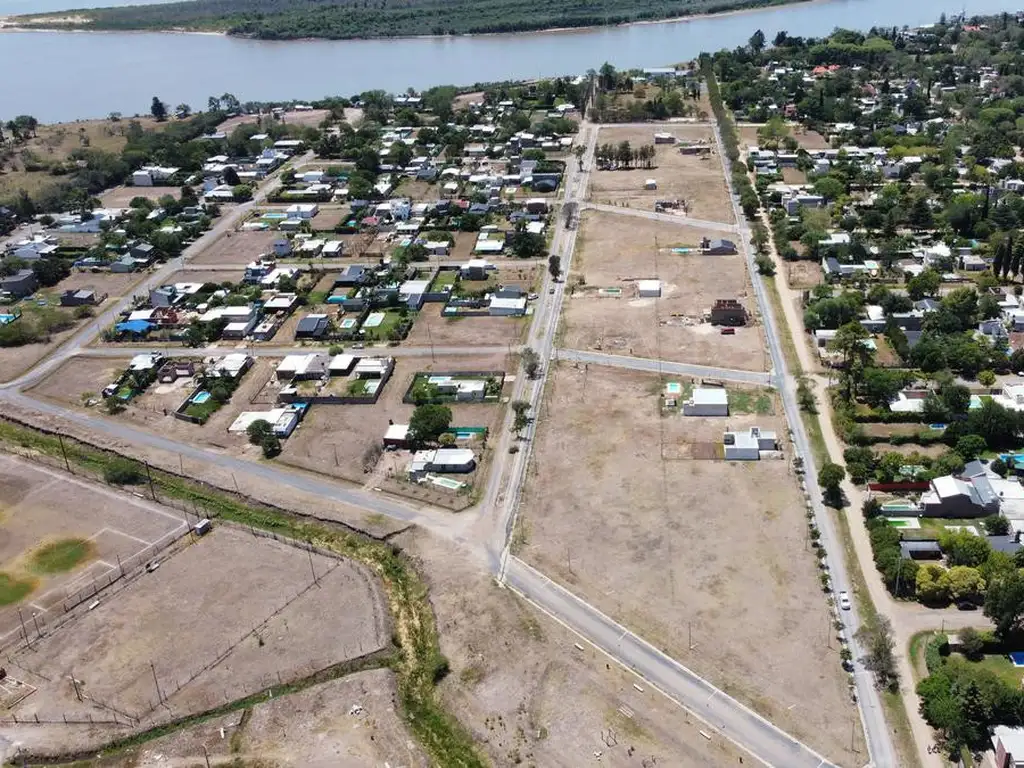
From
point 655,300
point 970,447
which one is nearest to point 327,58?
point 655,300

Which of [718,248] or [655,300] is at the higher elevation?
[718,248]

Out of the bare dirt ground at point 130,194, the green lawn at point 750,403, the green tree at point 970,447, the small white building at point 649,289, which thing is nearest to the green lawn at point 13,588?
the green lawn at point 750,403

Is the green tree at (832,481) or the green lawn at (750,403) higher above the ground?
the green tree at (832,481)

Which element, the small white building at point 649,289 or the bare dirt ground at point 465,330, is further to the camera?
the small white building at point 649,289

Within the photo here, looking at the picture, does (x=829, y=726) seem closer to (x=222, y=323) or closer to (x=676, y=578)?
(x=676, y=578)

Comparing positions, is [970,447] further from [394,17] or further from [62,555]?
[394,17]

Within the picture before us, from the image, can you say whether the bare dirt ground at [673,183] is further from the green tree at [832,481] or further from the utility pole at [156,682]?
the utility pole at [156,682]

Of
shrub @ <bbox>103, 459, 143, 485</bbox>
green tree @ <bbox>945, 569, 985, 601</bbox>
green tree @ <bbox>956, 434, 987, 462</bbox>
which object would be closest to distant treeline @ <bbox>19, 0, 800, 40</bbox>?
shrub @ <bbox>103, 459, 143, 485</bbox>
